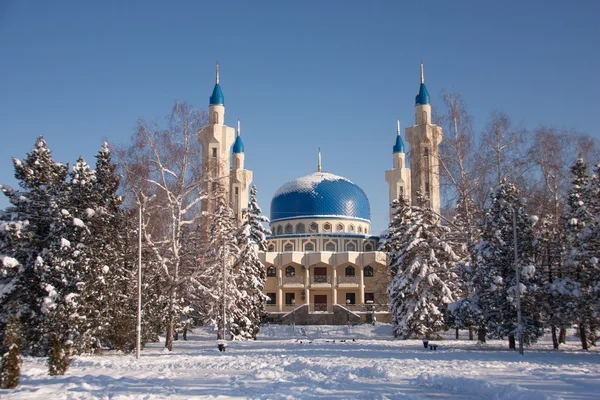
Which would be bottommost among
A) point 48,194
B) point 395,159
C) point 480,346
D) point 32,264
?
point 480,346

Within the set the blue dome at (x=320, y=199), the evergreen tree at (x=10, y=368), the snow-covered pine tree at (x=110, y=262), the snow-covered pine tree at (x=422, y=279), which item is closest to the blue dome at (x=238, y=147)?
the blue dome at (x=320, y=199)

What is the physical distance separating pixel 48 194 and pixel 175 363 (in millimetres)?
9306

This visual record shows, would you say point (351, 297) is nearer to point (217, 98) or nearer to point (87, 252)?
point (217, 98)

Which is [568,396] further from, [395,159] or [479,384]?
[395,159]

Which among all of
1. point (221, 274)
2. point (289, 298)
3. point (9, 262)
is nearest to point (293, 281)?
point (289, 298)

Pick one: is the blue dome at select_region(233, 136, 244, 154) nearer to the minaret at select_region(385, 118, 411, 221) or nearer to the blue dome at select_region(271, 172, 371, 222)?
the blue dome at select_region(271, 172, 371, 222)

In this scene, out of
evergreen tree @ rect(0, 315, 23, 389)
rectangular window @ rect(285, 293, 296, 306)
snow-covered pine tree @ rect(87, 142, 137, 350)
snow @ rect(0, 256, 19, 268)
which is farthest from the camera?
rectangular window @ rect(285, 293, 296, 306)

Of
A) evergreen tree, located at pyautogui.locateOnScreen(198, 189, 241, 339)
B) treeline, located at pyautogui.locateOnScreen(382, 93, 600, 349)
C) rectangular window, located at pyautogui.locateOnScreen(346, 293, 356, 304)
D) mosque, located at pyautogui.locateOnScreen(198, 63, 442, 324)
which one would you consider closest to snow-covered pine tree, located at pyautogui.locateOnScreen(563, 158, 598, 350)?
treeline, located at pyautogui.locateOnScreen(382, 93, 600, 349)

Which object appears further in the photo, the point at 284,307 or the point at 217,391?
the point at 284,307

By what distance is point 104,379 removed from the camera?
1409cm

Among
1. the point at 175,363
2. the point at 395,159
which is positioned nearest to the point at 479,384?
the point at 175,363

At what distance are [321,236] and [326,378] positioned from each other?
49901mm

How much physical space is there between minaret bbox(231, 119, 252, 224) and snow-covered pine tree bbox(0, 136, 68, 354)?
33525 mm

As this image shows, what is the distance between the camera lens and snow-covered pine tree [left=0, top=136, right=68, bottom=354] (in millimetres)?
22453
